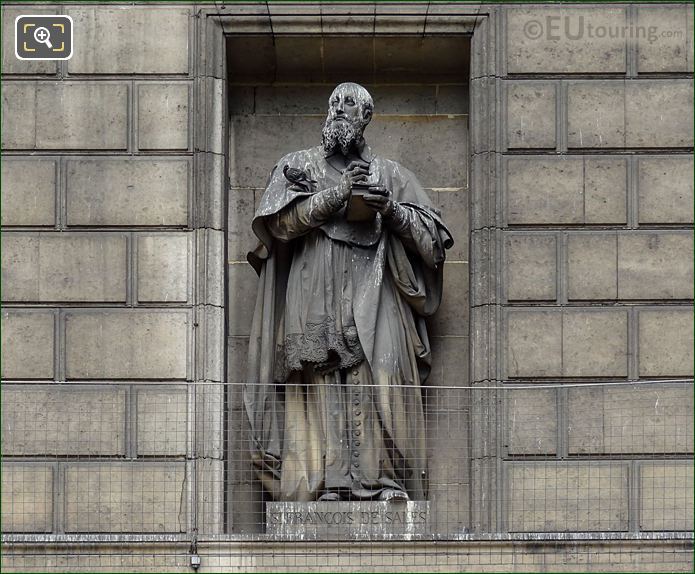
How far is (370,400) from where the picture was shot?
51.6ft

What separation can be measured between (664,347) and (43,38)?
538 cm

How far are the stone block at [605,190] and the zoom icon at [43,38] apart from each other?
4.17 m

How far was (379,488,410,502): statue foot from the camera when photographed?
15.4 metres

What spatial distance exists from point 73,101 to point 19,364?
6.88 ft

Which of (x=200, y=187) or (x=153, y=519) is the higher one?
(x=200, y=187)

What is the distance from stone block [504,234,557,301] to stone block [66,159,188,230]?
254 cm

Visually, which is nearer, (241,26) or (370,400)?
(370,400)

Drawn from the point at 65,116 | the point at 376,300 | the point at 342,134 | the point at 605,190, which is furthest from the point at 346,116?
the point at 65,116

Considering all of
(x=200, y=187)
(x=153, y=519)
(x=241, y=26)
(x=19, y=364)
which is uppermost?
(x=241, y=26)

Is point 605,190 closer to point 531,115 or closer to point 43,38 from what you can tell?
point 531,115

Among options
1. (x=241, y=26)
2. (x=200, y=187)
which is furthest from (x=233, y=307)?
(x=241, y=26)

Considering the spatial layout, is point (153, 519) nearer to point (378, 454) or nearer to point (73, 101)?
point (378, 454)

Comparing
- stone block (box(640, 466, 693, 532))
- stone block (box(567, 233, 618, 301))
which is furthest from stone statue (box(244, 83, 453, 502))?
stone block (box(640, 466, 693, 532))

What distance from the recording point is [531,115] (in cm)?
1645
